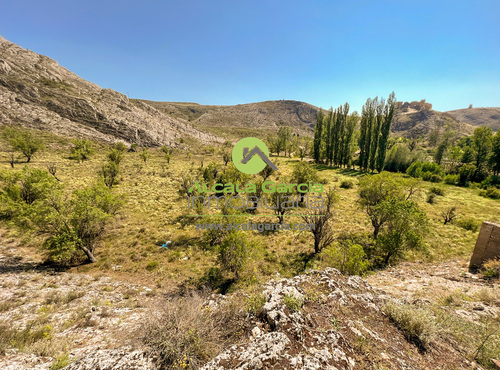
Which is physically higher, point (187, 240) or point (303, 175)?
point (303, 175)

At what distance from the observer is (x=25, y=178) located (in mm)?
19391

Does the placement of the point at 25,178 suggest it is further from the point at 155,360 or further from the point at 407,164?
the point at 407,164

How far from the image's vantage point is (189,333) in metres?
5.26

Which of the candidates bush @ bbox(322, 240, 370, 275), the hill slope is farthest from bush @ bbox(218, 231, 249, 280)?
the hill slope

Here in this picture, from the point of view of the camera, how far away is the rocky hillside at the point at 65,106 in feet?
198

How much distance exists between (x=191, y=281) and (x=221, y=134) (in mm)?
107093

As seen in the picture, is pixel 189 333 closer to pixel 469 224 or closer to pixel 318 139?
pixel 469 224

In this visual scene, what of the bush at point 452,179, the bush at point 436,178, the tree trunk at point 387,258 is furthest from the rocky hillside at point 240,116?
the tree trunk at point 387,258

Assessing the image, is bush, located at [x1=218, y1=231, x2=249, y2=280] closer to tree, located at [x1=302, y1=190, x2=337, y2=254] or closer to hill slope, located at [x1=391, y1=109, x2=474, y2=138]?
tree, located at [x1=302, y1=190, x2=337, y2=254]

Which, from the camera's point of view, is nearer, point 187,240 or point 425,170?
point 187,240

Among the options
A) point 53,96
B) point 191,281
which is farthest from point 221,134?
point 191,281

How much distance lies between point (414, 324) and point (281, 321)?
410 cm

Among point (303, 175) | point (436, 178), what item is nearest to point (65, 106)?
point (303, 175)

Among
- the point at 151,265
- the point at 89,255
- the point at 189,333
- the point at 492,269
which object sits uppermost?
the point at 189,333
